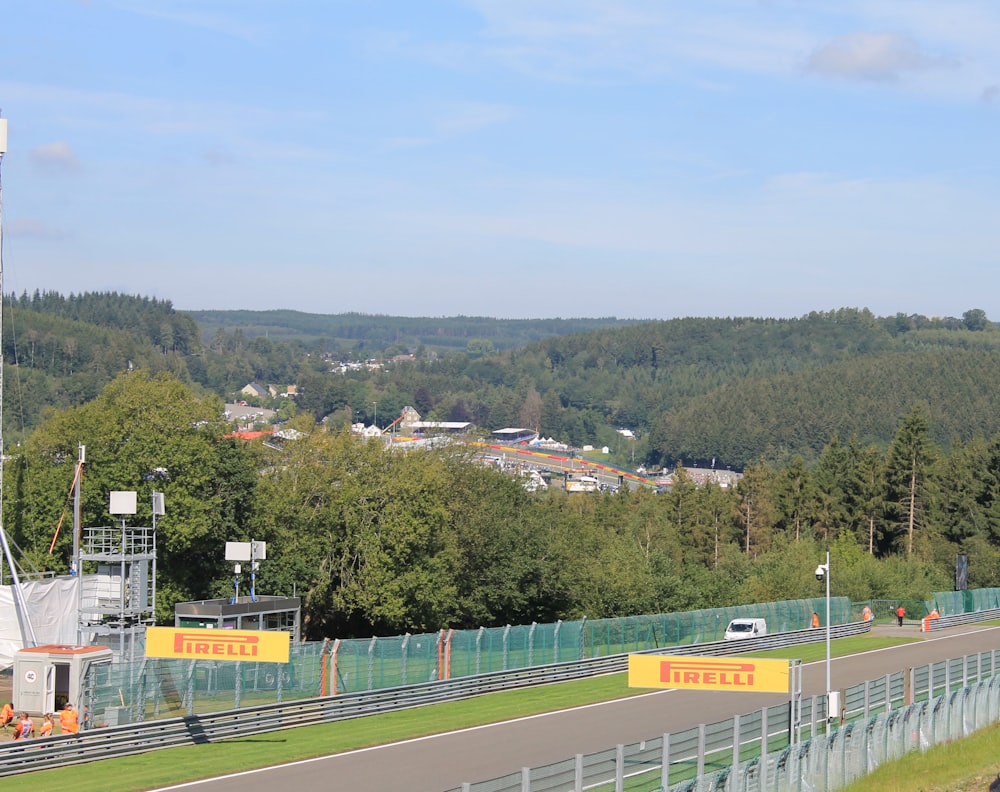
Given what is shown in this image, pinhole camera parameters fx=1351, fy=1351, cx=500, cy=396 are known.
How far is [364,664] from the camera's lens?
36969 mm

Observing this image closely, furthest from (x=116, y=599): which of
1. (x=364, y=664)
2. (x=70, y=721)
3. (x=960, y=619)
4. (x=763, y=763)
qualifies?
(x=960, y=619)

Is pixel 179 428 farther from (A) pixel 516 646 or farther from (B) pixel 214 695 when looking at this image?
(B) pixel 214 695

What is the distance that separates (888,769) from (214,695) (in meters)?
15.7

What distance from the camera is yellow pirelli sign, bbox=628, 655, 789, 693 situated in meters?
26.3

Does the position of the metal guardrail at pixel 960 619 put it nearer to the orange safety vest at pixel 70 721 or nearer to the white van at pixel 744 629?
the white van at pixel 744 629

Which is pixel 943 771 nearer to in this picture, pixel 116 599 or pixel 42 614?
pixel 116 599

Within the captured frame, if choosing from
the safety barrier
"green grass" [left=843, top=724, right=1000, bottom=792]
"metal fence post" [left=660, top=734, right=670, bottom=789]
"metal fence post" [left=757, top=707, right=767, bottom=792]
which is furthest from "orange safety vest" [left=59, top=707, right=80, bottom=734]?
"green grass" [left=843, top=724, right=1000, bottom=792]

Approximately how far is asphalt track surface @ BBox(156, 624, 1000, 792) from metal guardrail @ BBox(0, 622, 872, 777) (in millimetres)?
1052

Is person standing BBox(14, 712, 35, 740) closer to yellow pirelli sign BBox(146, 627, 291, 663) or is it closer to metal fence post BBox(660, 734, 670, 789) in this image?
yellow pirelli sign BBox(146, 627, 291, 663)

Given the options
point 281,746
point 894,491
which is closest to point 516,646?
point 281,746

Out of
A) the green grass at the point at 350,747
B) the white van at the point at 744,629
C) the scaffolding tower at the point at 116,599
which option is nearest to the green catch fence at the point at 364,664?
the white van at the point at 744,629

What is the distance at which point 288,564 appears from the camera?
63688mm

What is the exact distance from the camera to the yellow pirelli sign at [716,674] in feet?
86.2

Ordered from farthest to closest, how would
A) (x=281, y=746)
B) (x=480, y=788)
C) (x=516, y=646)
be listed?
→ 1. (x=516, y=646)
2. (x=281, y=746)
3. (x=480, y=788)
